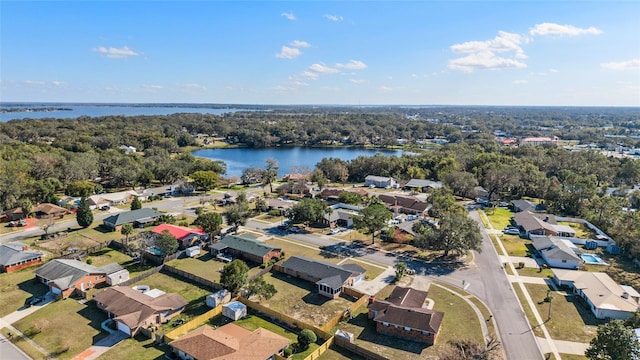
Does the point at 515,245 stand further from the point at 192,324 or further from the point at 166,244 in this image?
the point at 166,244

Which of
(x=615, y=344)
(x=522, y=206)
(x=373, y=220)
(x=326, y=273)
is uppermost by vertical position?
(x=373, y=220)

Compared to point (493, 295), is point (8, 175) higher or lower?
higher

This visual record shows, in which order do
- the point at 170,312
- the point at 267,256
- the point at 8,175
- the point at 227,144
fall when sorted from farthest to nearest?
the point at 227,144 → the point at 8,175 → the point at 267,256 → the point at 170,312

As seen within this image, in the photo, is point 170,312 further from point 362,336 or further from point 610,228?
point 610,228

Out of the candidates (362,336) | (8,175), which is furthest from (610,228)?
(8,175)

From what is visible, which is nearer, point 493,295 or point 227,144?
point 493,295

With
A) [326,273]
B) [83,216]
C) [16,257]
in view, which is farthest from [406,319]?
[83,216]

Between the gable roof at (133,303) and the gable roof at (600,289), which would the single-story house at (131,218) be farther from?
the gable roof at (600,289)

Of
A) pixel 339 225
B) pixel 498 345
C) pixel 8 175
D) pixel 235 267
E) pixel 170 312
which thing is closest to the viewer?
pixel 498 345

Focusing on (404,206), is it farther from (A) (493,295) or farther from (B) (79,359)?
(B) (79,359)
